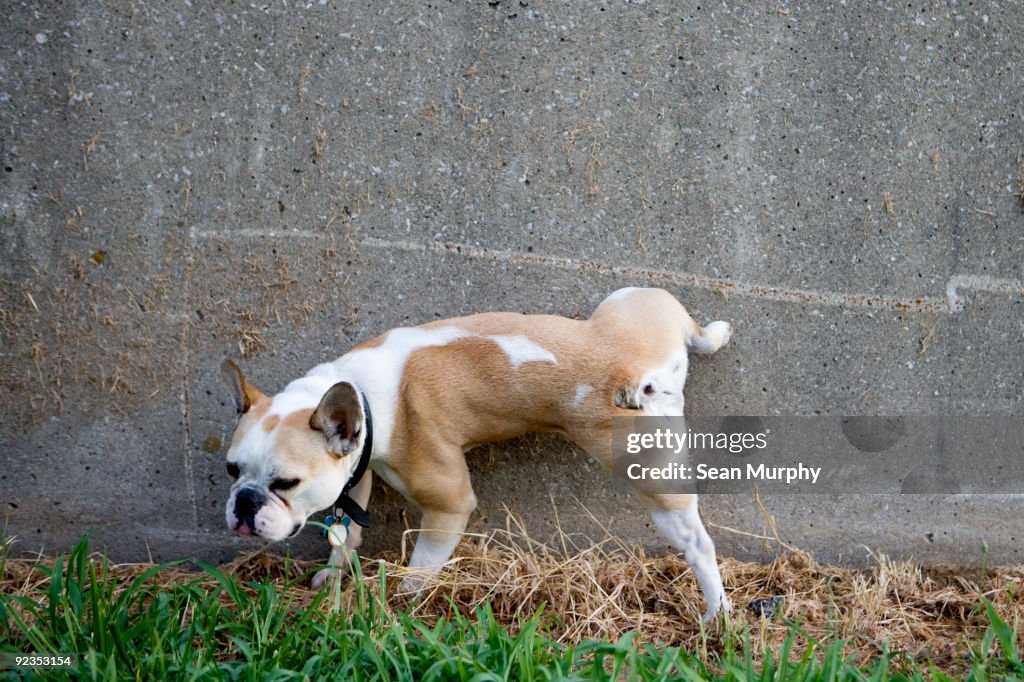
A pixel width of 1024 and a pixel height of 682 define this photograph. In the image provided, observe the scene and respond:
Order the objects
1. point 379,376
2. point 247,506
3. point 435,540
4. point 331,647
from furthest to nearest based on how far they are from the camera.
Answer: point 435,540 < point 379,376 < point 247,506 < point 331,647

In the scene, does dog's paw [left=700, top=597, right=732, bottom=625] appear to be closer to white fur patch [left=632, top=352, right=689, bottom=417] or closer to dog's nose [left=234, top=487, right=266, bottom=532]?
white fur patch [left=632, top=352, right=689, bottom=417]

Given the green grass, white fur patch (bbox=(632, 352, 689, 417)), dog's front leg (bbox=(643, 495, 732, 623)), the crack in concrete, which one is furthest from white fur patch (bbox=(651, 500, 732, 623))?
the crack in concrete

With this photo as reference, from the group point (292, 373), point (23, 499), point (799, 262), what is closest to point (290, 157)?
point (292, 373)

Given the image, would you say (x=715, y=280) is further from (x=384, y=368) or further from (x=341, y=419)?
(x=341, y=419)

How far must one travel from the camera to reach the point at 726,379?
3.97m

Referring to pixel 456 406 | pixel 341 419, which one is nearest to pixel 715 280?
pixel 456 406

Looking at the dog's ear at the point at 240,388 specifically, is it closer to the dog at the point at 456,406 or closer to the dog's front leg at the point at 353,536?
the dog at the point at 456,406

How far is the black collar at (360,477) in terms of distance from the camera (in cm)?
338

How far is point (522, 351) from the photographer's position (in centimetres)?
341

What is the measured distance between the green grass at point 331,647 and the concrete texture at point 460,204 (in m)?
0.84

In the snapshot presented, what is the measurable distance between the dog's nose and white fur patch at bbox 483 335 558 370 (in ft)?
3.42

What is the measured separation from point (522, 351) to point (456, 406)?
13.0 inches

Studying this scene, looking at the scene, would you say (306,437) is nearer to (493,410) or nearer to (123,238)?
(493,410)

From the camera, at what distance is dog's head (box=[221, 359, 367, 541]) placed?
3.14 meters
